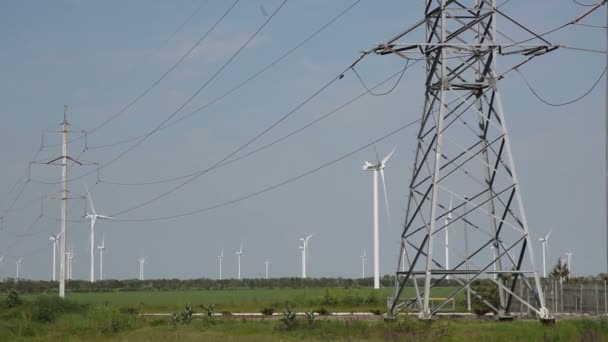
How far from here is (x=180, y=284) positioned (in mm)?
179000

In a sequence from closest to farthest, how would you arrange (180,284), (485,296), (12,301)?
(485,296) < (12,301) < (180,284)

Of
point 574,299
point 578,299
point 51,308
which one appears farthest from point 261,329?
point 574,299

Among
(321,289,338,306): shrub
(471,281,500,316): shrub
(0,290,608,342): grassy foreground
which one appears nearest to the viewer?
(0,290,608,342): grassy foreground

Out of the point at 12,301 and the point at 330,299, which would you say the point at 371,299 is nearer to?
the point at 330,299

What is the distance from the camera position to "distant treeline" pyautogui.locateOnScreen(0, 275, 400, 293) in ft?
517

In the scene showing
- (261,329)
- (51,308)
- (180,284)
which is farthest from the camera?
(180,284)

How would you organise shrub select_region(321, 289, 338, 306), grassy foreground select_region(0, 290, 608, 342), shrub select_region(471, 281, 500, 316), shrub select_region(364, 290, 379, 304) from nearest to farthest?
grassy foreground select_region(0, 290, 608, 342), shrub select_region(471, 281, 500, 316), shrub select_region(321, 289, 338, 306), shrub select_region(364, 290, 379, 304)

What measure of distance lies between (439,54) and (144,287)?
14305cm

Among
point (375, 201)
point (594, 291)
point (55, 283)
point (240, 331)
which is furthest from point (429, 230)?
point (55, 283)

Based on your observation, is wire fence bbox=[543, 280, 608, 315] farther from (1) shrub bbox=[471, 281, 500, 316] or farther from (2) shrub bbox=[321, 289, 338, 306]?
(2) shrub bbox=[321, 289, 338, 306]

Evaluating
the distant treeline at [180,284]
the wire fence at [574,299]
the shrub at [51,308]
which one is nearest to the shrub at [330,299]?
the wire fence at [574,299]

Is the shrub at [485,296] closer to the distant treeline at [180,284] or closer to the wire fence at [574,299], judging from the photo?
the wire fence at [574,299]

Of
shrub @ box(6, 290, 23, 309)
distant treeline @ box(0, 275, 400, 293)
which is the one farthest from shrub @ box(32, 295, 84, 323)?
distant treeline @ box(0, 275, 400, 293)

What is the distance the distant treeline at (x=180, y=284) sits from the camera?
157625 mm
